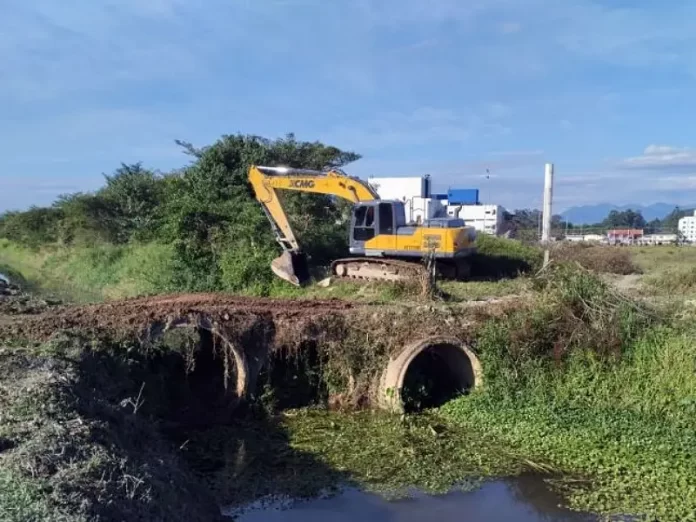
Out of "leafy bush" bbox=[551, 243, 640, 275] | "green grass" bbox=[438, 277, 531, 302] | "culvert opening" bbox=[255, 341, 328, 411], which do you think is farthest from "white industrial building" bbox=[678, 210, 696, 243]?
"culvert opening" bbox=[255, 341, 328, 411]

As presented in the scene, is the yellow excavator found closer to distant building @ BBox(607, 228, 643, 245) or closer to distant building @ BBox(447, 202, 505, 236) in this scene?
distant building @ BBox(447, 202, 505, 236)

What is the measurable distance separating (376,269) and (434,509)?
35.3 ft

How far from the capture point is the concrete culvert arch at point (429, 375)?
462 inches

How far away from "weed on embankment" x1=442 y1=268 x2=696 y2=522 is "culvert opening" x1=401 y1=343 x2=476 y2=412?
54cm

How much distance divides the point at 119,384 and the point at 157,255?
1486 cm

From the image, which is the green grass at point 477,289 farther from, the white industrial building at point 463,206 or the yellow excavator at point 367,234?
the white industrial building at point 463,206

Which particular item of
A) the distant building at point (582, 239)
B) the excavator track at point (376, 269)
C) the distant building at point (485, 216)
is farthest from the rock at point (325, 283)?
the distant building at point (485, 216)

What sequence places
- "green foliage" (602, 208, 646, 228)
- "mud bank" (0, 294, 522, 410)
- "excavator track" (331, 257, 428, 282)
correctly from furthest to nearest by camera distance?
"green foliage" (602, 208, 646, 228) → "excavator track" (331, 257, 428, 282) → "mud bank" (0, 294, 522, 410)

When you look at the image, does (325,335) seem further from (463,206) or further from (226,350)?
(463,206)

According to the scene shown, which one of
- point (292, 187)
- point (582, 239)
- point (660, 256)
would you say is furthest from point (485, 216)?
point (292, 187)

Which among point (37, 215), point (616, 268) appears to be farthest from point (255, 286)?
point (37, 215)

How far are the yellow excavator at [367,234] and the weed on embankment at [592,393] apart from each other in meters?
5.40

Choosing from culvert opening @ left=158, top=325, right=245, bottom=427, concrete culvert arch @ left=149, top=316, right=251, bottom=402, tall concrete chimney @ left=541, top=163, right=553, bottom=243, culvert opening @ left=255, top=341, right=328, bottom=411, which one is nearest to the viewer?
concrete culvert arch @ left=149, top=316, right=251, bottom=402

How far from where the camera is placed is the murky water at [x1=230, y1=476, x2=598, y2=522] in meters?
8.01
